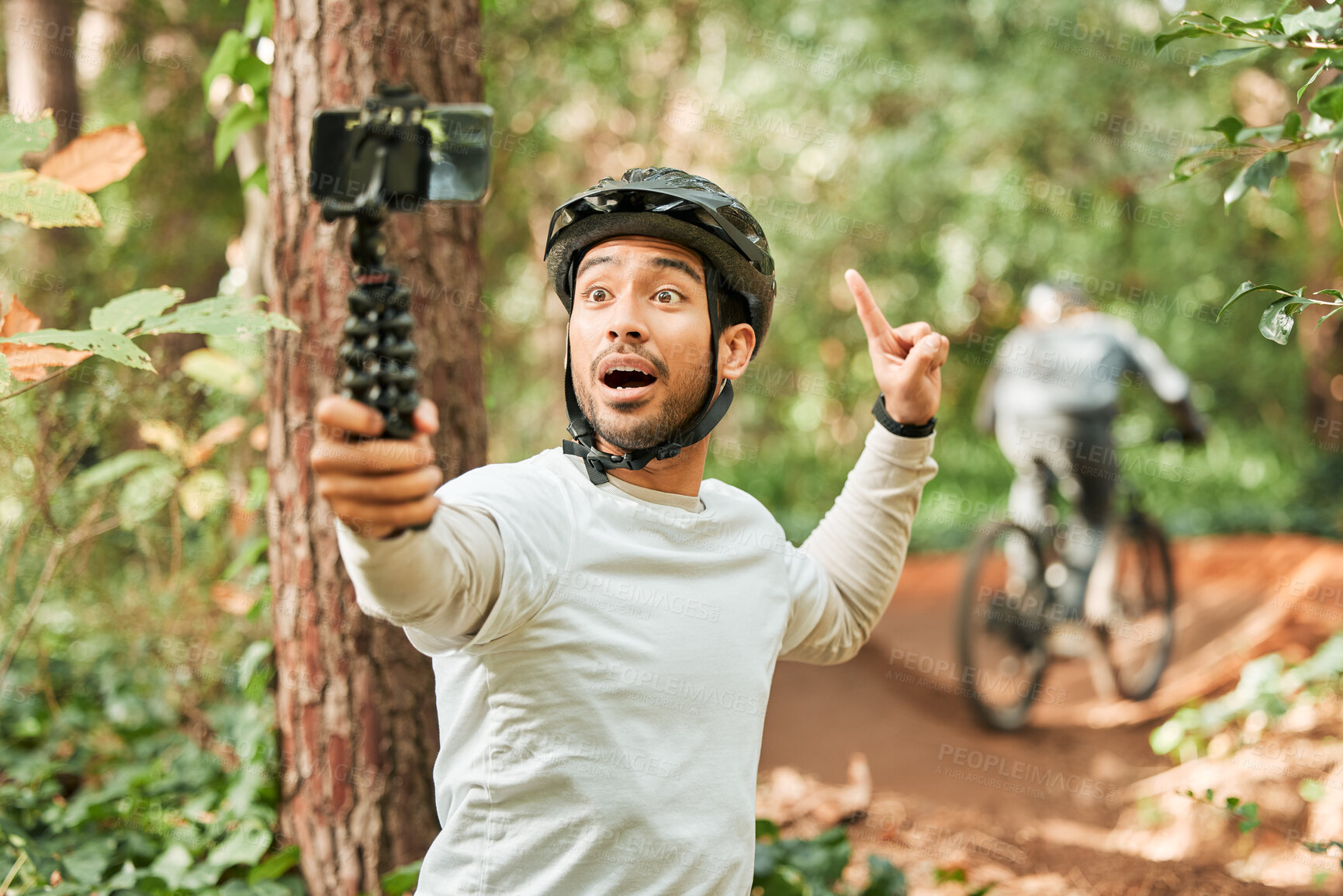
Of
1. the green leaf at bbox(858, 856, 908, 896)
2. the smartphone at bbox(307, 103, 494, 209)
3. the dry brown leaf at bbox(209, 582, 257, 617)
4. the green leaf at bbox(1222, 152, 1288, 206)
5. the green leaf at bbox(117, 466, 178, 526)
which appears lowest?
the green leaf at bbox(858, 856, 908, 896)

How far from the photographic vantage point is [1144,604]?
5879mm

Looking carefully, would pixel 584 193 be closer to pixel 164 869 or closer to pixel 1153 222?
pixel 164 869

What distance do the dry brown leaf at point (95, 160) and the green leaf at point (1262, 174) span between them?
2368mm

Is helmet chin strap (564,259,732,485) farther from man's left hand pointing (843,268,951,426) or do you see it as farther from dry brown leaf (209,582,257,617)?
dry brown leaf (209,582,257,617)

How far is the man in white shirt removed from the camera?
151 centimetres

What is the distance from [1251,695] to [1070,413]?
1961 mm

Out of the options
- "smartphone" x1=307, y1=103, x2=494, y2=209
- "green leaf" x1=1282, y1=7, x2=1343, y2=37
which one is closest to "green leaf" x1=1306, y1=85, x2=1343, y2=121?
"green leaf" x1=1282, y1=7, x2=1343, y2=37

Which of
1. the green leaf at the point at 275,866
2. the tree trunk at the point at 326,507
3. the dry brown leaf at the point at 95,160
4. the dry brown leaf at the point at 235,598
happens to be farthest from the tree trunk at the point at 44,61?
the green leaf at the point at 275,866

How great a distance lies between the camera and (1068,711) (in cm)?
612

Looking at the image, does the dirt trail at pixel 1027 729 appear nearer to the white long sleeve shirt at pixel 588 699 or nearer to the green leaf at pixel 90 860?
the white long sleeve shirt at pixel 588 699

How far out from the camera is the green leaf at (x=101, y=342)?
180cm

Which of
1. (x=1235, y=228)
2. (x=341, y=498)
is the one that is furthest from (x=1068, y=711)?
(x=1235, y=228)

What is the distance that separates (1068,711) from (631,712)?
5.38 metres

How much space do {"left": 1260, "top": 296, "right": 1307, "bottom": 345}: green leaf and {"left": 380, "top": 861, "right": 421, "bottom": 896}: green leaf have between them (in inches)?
92.2
